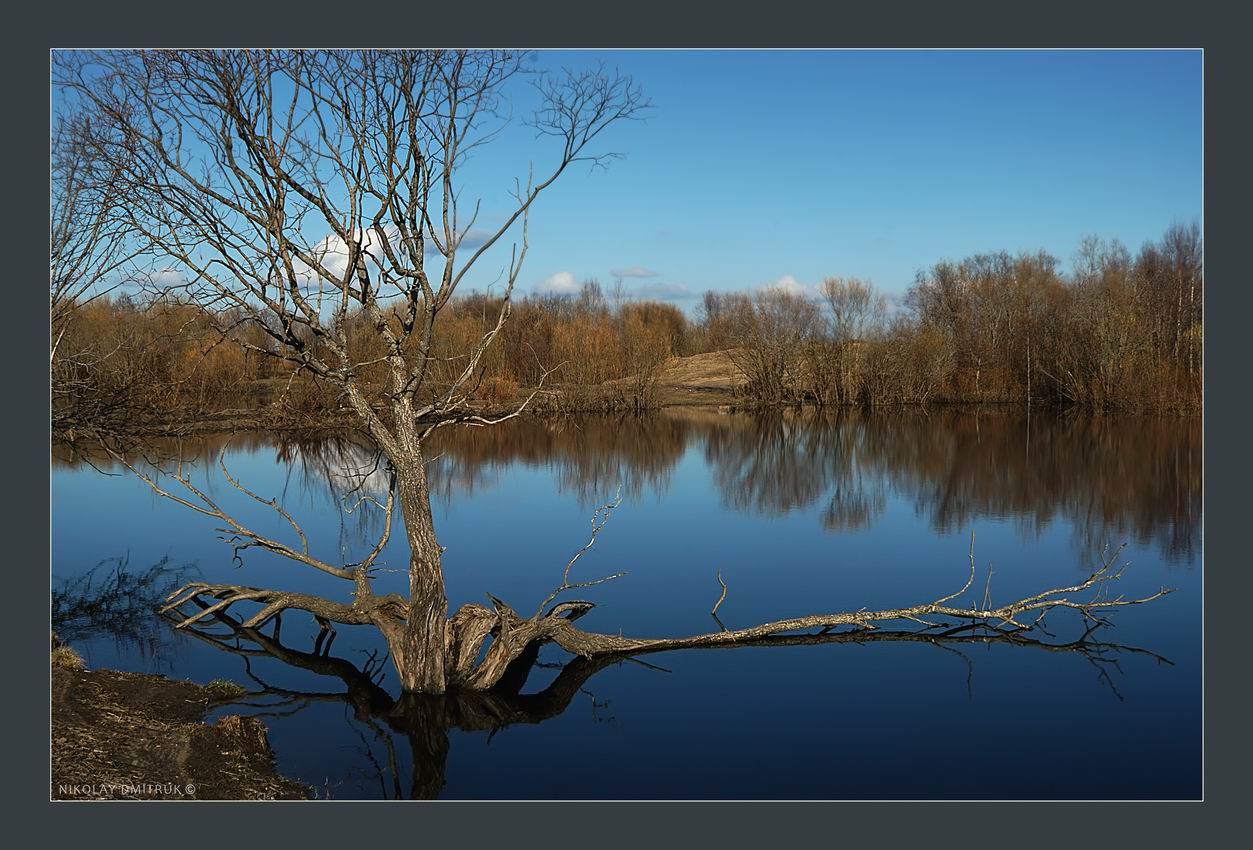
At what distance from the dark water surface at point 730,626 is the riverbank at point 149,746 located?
333 millimetres

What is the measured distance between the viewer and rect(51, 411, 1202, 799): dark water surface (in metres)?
7.06

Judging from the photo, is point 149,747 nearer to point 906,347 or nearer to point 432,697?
point 432,697

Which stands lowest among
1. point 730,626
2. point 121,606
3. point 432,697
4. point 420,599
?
point 432,697

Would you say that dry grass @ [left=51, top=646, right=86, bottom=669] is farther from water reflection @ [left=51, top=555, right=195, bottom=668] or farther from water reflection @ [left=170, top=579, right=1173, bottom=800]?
water reflection @ [left=170, top=579, right=1173, bottom=800]

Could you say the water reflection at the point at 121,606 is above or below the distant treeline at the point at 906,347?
below

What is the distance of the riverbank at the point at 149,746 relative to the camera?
235 inches

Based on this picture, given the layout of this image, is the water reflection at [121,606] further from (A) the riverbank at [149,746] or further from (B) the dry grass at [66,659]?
(A) the riverbank at [149,746]

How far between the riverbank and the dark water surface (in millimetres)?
333

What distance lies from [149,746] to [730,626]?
533cm

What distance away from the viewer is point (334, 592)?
11289mm

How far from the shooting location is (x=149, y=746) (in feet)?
21.6

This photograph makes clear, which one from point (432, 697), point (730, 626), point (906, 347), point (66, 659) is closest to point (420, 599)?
point (432, 697)

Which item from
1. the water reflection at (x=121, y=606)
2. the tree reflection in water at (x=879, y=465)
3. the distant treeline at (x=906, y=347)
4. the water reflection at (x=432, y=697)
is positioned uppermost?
the distant treeline at (x=906, y=347)

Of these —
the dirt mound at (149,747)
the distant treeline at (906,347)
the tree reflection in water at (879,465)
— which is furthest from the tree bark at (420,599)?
the distant treeline at (906,347)
